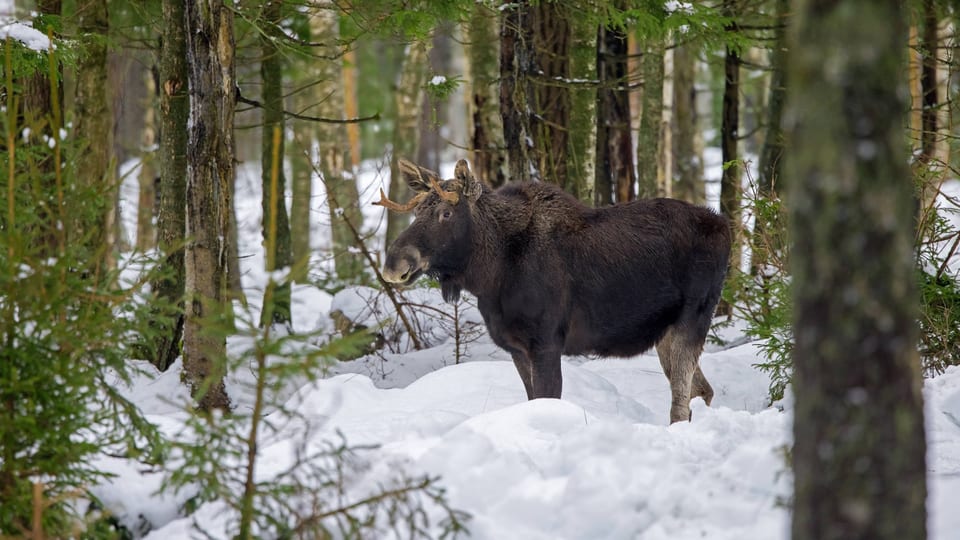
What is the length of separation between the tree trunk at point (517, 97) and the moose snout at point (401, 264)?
2478 mm

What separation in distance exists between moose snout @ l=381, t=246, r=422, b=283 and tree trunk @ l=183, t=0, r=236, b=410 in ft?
4.07

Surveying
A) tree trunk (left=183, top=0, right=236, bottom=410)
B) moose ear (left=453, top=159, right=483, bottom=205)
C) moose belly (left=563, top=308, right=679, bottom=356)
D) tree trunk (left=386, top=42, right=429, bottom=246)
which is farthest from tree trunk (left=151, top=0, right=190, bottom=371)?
tree trunk (left=386, top=42, right=429, bottom=246)

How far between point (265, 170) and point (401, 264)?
546 centimetres

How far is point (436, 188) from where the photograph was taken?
306 inches

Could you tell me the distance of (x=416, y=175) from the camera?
7902 mm

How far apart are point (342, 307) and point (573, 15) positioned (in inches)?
173

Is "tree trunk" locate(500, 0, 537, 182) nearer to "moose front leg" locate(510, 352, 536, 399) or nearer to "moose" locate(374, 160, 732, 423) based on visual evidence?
"moose" locate(374, 160, 732, 423)

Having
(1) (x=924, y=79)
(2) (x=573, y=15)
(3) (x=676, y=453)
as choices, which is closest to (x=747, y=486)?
(3) (x=676, y=453)

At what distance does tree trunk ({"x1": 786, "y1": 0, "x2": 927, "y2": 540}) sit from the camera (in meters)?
3.10

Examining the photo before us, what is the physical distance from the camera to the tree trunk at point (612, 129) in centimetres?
1220

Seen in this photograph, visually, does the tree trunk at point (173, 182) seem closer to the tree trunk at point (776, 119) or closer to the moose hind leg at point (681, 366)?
the moose hind leg at point (681, 366)

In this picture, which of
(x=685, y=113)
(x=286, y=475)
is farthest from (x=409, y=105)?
(x=286, y=475)

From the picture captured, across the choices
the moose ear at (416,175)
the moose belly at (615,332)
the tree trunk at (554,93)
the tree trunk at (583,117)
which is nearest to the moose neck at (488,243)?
the moose ear at (416,175)

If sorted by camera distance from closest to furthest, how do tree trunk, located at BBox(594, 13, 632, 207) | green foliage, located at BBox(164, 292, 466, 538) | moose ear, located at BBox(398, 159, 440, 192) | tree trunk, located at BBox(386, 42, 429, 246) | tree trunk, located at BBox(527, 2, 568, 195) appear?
green foliage, located at BBox(164, 292, 466, 538) → moose ear, located at BBox(398, 159, 440, 192) → tree trunk, located at BBox(527, 2, 568, 195) → tree trunk, located at BBox(594, 13, 632, 207) → tree trunk, located at BBox(386, 42, 429, 246)
